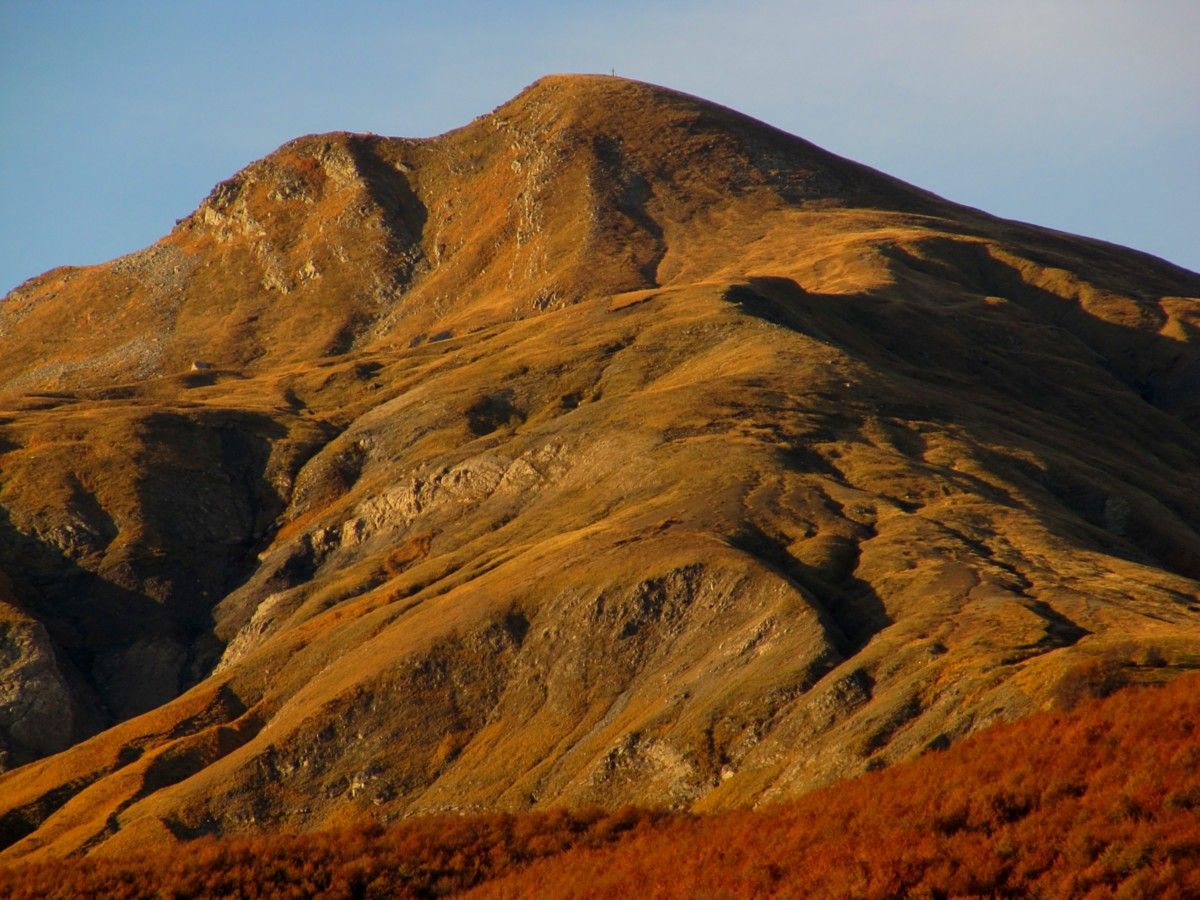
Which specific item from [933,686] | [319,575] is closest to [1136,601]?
[933,686]

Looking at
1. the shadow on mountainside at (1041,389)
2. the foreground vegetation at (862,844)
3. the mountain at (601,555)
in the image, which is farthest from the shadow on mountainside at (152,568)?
the foreground vegetation at (862,844)

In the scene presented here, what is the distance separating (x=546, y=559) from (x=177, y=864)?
148ft

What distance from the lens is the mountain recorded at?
61.0 meters

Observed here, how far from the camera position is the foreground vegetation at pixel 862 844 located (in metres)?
32.3

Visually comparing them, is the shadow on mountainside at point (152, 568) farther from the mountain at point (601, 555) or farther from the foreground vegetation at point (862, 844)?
the foreground vegetation at point (862, 844)

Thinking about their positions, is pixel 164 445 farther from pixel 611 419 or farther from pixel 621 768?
pixel 621 768

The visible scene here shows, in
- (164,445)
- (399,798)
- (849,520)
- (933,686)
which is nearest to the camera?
(933,686)

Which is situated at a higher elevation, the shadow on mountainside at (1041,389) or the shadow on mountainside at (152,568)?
the shadow on mountainside at (1041,389)

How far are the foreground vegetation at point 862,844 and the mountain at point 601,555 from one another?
6505 mm

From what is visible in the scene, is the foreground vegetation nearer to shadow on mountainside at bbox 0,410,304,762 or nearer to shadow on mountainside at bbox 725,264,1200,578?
shadow on mountainside at bbox 725,264,1200,578

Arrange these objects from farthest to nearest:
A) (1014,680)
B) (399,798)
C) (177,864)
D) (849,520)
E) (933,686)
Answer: (849,520) → (399,798) → (933,686) → (1014,680) → (177,864)

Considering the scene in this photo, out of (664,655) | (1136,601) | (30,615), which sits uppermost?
(1136,601)

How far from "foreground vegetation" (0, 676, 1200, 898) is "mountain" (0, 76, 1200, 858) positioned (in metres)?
6.50

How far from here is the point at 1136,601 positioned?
64.4m
